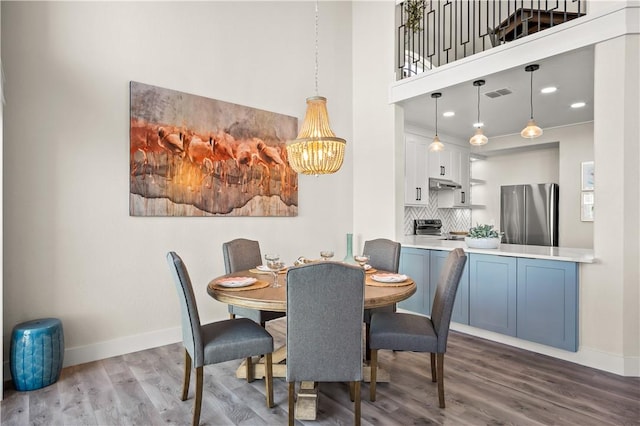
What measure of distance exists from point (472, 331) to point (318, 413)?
2097 mm

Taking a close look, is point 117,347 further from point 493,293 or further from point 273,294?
point 493,293

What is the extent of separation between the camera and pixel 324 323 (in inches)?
72.7

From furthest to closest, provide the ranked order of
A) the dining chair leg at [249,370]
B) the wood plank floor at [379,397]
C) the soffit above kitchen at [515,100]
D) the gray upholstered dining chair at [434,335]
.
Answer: the soffit above kitchen at [515,100]
the dining chair leg at [249,370]
the gray upholstered dining chair at [434,335]
the wood plank floor at [379,397]

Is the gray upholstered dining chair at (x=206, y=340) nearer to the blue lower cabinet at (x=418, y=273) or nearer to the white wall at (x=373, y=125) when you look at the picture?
the blue lower cabinet at (x=418, y=273)

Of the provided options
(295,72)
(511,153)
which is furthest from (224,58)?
(511,153)

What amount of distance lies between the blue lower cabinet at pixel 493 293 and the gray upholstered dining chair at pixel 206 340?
2.24 m

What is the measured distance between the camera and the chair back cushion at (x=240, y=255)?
3154 mm

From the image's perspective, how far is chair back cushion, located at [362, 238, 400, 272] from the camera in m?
3.24

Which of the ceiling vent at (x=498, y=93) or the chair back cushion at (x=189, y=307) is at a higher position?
the ceiling vent at (x=498, y=93)

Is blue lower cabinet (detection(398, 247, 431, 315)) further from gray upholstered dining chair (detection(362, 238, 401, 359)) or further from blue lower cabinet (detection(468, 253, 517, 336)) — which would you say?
gray upholstered dining chair (detection(362, 238, 401, 359))

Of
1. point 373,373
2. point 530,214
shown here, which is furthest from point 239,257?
point 530,214

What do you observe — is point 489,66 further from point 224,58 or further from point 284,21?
point 224,58

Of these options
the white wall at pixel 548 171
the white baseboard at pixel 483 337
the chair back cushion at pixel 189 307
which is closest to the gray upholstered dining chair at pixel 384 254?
the white baseboard at pixel 483 337

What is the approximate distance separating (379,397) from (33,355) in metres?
2.34
